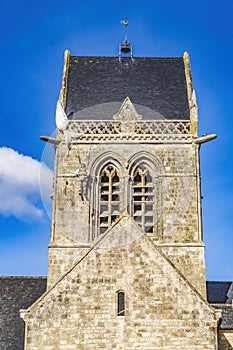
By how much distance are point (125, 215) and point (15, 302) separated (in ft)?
21.4

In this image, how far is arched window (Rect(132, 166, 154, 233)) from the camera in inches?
954

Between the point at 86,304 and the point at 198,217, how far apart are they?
23.9 feet

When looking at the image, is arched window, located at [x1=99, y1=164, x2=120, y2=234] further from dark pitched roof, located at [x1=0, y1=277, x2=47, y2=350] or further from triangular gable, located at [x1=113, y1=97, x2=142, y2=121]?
dark pitched roof, located at [x1=0, y1=277, x2=47, y2=350]

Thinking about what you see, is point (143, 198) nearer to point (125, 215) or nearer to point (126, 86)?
point (126, 86)

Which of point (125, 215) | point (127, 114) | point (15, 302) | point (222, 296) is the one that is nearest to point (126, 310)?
point (125, 215)

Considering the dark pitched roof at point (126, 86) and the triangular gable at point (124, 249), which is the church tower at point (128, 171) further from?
the triangular gable at point (124, 249)

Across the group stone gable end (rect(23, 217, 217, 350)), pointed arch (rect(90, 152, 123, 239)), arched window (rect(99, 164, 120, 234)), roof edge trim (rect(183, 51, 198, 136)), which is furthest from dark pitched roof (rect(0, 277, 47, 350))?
roof edge trim (rect(183, 51, 198, 136))

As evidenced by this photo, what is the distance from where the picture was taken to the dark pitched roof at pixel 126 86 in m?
26.0

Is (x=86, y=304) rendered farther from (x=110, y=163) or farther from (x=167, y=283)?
(x=110, y=163)

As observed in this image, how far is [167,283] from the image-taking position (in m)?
18.2

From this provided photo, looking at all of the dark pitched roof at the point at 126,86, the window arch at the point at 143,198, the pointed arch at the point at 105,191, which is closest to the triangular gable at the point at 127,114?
the dark pitched roof at the point at 126,86

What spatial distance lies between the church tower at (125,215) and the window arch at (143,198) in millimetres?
40

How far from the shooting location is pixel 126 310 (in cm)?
1802

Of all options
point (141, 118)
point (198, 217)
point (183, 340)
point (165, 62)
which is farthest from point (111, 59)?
point (183, 340)
